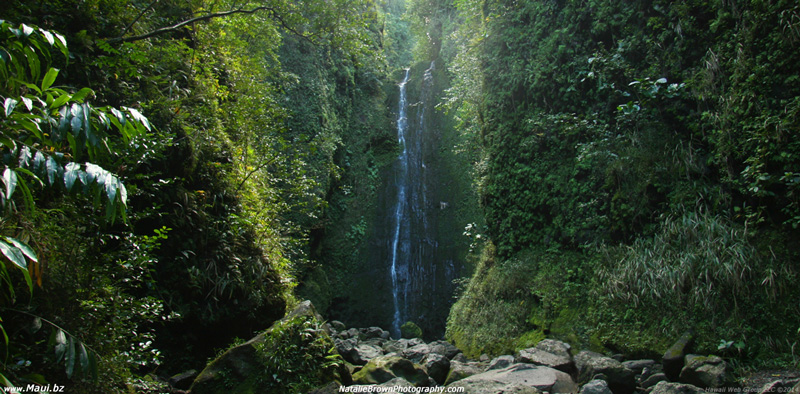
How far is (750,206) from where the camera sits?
517 centimetres

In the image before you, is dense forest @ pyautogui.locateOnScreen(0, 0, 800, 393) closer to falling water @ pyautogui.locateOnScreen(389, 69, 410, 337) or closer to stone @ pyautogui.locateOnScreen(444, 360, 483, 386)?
stone @ pyautogui.locateOnScreen(444, 360, 483, 386)

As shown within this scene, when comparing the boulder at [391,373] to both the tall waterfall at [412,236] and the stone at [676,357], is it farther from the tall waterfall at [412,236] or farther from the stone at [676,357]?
the tall waterfall at [412,236]

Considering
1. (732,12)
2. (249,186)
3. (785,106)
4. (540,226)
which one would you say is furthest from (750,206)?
(249,186)

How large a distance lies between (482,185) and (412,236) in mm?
6352

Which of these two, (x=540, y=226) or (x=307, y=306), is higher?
(x=540, y=226)

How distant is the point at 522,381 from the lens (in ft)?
14.7

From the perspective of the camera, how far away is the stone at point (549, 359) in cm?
527

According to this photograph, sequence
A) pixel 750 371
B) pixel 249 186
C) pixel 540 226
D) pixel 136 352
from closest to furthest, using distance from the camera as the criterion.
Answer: pixel 136 352 → pixel 750 371 → pixel 249 186 → pixel 540 226

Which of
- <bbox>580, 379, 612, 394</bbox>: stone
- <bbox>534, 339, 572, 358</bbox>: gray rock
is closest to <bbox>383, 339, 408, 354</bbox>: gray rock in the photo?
<bbox>534, 339, 572, 358</bbox>: gray rock

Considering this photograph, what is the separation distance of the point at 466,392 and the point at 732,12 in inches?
244

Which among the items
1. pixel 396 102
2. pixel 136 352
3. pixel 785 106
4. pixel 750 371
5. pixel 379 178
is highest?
pixel 396 102

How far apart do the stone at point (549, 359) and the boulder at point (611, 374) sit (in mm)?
215

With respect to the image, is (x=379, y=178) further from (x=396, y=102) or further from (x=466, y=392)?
(x=466, y=392)

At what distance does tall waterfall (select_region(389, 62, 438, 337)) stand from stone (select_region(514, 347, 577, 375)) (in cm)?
884
